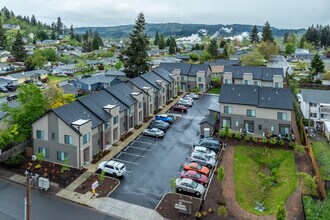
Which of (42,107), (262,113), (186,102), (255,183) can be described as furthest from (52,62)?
(255,183)

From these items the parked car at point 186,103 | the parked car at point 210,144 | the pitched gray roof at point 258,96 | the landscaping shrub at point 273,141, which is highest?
the pitched gray roof at point 258,96

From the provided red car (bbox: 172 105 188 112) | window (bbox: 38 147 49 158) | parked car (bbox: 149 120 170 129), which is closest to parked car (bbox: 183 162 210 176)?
parked car (bbox: 149 120 170 129)

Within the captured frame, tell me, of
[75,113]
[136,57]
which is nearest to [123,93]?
[75,113]

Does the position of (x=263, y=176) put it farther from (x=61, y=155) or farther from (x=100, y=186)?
(x=61, y=155)

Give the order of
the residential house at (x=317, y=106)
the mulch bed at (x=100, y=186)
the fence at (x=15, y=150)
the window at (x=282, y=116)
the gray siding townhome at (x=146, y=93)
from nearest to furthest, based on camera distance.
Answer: the mulch bed at (x=100, y=186), the fence at (x=15, y=150), the window at (x=282, y=116), the residential house at (x=317, y=106), the gray siding townhome at (x=146, y=93)

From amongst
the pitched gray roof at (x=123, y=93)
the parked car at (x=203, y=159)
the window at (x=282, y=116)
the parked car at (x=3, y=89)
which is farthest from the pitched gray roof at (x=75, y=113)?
the parked car at (x=3, y=89)

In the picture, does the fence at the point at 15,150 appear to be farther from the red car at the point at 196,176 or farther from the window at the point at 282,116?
the window at the point at 282,116

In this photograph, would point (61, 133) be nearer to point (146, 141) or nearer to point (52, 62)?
point (146, 141)
